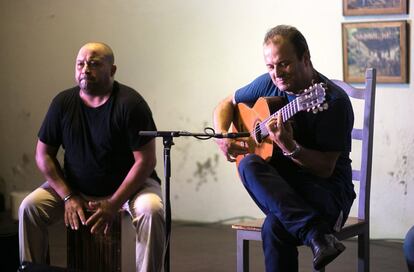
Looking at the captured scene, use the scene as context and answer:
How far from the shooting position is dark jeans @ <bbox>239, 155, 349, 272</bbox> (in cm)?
258

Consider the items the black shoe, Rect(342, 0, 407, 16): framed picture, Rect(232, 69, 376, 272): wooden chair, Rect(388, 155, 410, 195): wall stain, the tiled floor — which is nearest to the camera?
the black shoe

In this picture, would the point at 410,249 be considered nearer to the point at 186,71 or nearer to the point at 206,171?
the point at 206,171

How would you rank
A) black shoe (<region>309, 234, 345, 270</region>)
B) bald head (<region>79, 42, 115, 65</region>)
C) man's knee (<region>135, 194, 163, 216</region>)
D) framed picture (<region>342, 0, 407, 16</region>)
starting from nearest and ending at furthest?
black shoe (<region>309, 234, 345, 270</region>) < man's knee (<region>135, 194, 163, 216</region>) < bald head (<region>79, 42, 115, 65</region>) < framed picture (<region>342, 0, 407, 16</region>)

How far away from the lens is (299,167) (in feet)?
9.25

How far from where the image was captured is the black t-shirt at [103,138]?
3244 millimetres

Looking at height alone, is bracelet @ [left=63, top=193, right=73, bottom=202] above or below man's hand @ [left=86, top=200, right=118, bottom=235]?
above

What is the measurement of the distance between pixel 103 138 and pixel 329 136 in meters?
1.07

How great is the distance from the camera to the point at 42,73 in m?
5.31

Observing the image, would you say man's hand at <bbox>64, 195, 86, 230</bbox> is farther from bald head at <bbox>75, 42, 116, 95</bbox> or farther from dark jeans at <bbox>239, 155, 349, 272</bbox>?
dark jeans at <bbox>239, 155, 349, 272</bbox>

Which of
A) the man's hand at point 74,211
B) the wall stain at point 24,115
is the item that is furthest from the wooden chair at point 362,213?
the wall stain at point 24,115

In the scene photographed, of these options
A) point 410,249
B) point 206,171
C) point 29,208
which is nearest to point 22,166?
point 206,171

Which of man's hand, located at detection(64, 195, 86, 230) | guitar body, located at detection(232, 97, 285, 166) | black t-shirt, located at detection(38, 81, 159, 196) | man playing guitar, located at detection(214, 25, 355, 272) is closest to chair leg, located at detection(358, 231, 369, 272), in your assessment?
man playing guitar, located at detection(214, 25, 355, 272)

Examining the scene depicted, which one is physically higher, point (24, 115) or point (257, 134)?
point (257, 134)

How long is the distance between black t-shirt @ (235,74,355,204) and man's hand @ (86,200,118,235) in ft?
2.55
